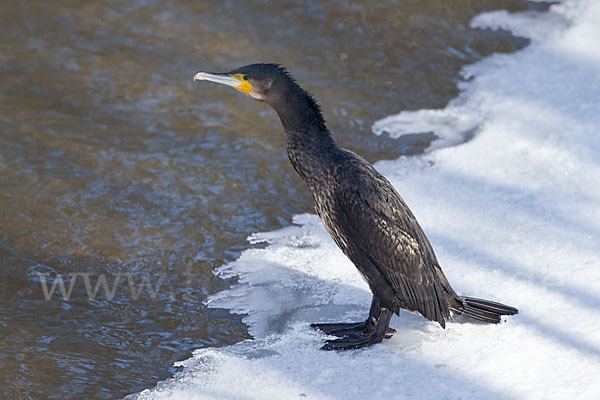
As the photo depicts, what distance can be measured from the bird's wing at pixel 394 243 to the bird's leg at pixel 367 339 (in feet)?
0.36

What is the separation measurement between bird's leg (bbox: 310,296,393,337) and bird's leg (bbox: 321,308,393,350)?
33 mm

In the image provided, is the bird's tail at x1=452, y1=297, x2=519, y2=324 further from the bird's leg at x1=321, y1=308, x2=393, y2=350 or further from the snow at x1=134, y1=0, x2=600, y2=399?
the bird's leg at x1=321, y1=308, x2=393, y2=350

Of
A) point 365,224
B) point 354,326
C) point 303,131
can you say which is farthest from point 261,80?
point 354,326

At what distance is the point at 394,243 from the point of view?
12.6ft

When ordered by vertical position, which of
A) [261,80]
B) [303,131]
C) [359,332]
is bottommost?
[359,332]

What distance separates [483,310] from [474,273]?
509 millimetres

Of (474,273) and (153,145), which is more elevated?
(153,145)

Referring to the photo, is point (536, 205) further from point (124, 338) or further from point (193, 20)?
point (193, 20)

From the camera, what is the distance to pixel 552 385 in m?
3.65

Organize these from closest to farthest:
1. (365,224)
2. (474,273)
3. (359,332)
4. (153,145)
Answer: (365,224), (359,332), (474,273), (153,145)

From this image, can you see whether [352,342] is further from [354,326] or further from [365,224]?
[365,224]

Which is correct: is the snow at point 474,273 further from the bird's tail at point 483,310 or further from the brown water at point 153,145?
the brown water at point 153,145

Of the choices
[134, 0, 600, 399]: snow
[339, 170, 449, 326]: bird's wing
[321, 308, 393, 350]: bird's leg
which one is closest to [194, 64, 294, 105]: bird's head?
[339, 170, 449, 326]: bird's wing

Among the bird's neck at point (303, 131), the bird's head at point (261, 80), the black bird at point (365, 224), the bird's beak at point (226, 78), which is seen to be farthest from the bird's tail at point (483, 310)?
the bird's beak at point (226, 78)
